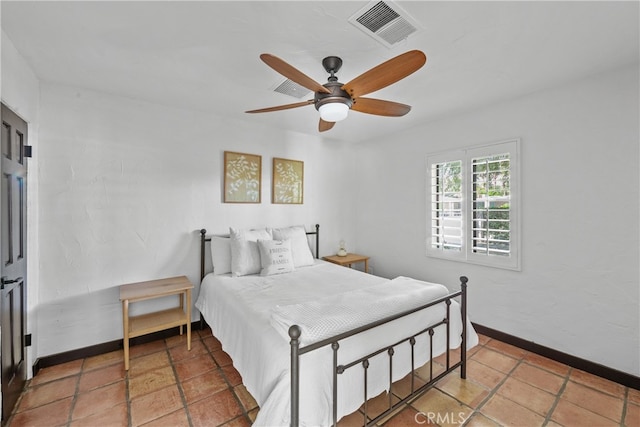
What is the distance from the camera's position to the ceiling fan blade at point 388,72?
1.55 m

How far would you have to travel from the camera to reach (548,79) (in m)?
2.52

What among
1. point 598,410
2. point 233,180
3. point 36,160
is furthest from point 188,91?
point 598,410

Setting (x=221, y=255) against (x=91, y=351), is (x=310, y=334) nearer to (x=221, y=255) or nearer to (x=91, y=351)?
(x=221, y=255)

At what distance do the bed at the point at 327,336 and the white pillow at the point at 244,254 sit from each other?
0.04m

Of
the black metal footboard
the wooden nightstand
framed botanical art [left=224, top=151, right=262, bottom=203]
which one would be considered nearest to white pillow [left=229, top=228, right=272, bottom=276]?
framed botanical art [left=224, top=151, right=262, bottom=203]

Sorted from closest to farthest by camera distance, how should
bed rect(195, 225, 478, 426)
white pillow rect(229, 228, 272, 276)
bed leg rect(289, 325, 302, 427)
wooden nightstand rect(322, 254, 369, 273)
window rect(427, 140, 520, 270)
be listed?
bed leg rect(289, 325, 302, 427) < bed rect(195, 225, 478, 426) < window rect(427, 140, 520, 270) < white pillow rect(229, 228, 272, 276) < wooden nightstand rect(322, 254, 369, 273)

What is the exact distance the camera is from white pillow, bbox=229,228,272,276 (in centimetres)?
311

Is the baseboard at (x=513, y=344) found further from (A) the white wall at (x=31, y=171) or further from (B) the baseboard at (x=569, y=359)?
(A) the white wall at (x=31, y=171)

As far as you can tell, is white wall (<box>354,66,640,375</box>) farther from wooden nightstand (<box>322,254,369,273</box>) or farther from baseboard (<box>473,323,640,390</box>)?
wooden nightstand (<box>322,254,369,273</box>)

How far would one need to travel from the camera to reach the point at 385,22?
1.75 metres

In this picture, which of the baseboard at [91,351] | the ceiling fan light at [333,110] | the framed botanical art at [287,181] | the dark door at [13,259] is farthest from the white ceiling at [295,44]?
the baseboard at [91,351]

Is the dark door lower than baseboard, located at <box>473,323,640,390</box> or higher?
higher

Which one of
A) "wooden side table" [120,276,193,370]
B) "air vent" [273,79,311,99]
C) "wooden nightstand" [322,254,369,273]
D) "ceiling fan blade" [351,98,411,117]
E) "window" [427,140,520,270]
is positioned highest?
"air vent" [273,79,311,99]

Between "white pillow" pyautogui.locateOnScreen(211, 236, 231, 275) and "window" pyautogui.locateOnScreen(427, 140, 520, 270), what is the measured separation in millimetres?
2511
